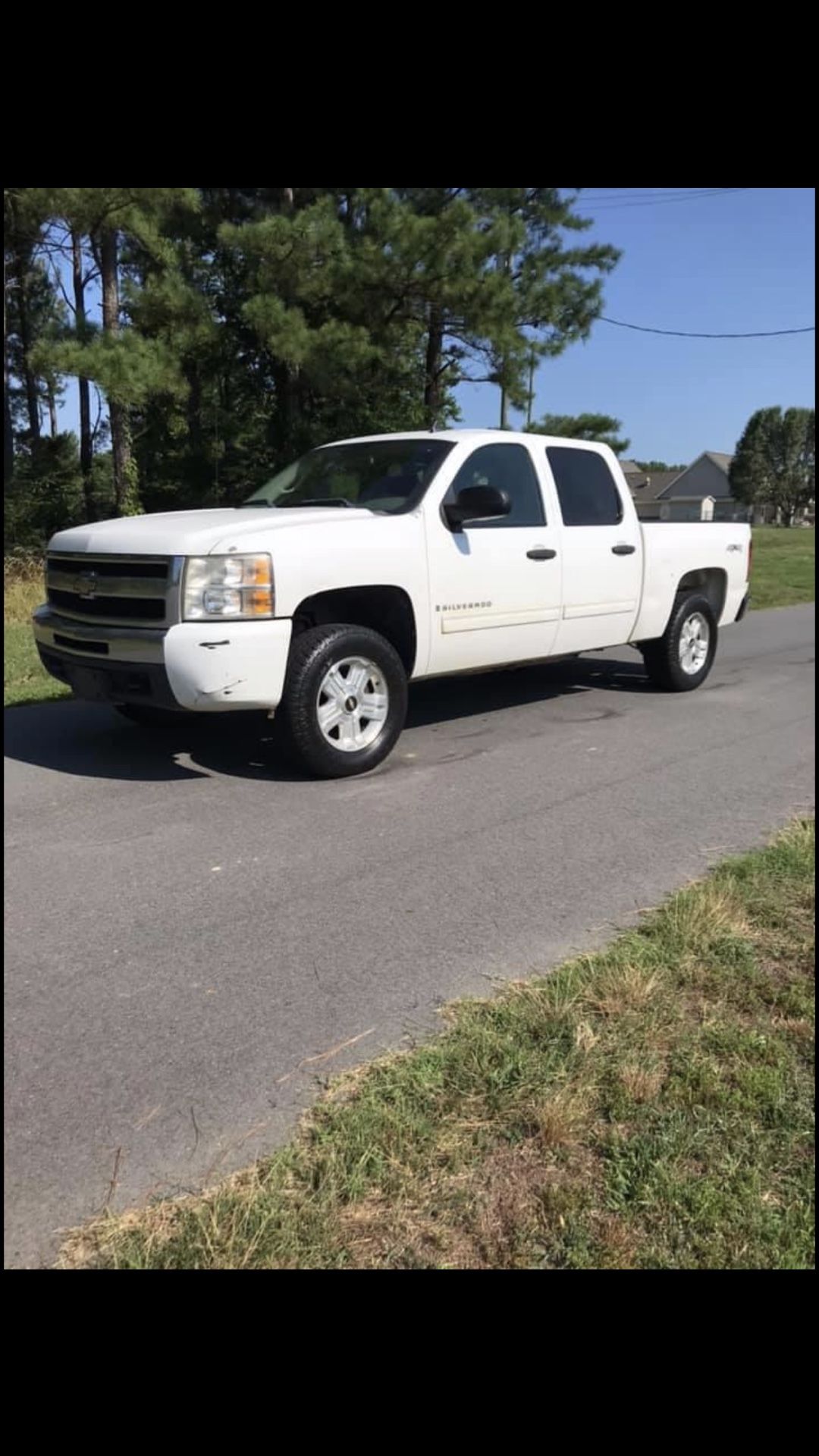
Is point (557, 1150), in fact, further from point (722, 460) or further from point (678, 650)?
point (722, 460)

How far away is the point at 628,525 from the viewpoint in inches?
297

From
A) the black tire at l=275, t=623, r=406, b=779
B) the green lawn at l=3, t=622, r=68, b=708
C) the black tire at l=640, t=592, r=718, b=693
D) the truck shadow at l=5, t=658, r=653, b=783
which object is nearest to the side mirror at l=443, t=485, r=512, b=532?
the black tire at l=275, t=623, r=406, b=779

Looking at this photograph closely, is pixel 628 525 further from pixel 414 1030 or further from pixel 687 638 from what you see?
pixel 414 1030

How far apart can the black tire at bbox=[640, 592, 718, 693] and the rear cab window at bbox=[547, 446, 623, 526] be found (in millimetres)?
1147

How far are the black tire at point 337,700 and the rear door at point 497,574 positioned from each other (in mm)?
436

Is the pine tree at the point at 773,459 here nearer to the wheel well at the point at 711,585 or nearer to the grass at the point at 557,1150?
the wheel well at the point at 711,585

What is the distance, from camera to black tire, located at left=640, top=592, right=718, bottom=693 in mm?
8219

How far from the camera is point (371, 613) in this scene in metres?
5.97

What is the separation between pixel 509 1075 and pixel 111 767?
12.4 ft

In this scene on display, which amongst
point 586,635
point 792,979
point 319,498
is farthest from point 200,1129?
point 586,635

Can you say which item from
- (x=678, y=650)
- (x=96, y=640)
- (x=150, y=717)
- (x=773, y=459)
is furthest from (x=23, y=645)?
(x=773, y=459)

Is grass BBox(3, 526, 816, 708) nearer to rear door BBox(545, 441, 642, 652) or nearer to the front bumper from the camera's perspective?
rear door BBox(545, 441, 642, 652)

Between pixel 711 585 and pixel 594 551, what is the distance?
2.04 metres

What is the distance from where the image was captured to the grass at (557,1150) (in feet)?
6.70
